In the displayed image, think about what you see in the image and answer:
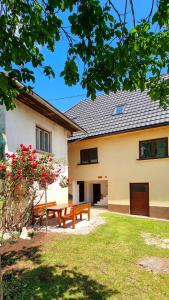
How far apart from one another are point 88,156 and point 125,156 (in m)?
3.03

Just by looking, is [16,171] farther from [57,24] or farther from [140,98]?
[140,98]

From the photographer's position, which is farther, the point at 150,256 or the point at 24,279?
the point at 150,256

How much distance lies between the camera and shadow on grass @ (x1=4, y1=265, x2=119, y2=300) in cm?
479

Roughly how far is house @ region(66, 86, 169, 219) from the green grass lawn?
623cm

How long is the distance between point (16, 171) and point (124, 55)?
5348 mm

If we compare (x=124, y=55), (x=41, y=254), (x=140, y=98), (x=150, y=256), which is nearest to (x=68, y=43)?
(x=124, y=55)

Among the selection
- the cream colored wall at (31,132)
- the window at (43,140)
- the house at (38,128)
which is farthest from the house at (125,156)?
the window at (43,140)

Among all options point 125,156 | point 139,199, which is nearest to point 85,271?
point 139,199

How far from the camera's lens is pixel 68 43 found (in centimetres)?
418

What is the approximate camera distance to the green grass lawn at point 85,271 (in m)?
4.96

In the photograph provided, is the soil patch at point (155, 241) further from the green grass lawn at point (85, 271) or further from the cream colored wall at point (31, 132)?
the cream colored wall at point (31, 132)

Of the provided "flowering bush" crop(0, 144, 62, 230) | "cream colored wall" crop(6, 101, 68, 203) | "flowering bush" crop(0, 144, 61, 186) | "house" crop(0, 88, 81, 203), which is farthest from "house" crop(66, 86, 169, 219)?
"flowering bush" crop(0, 144, 61, 186)

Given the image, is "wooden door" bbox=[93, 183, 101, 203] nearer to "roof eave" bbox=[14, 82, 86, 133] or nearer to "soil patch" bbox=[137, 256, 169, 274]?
"roof eave" bbox=[14, 82, 86, 133]

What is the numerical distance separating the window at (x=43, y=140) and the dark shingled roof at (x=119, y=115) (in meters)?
4.53
